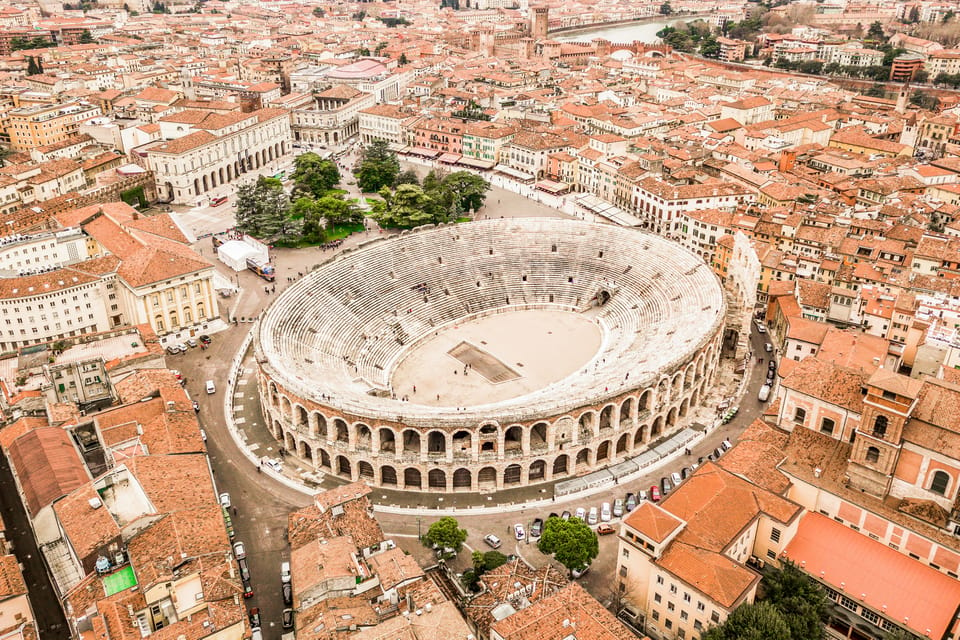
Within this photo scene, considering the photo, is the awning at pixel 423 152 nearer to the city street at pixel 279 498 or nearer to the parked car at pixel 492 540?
the city street at pixel 279 498

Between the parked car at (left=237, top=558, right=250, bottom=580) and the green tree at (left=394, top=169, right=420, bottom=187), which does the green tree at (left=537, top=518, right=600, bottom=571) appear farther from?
the green tree at (left=394, top=169, right=420, bottom=187)

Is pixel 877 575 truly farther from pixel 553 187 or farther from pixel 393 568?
pixel 553 187

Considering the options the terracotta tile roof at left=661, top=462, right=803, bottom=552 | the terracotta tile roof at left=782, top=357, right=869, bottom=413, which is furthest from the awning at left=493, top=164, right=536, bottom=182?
the terracotta tile roof at left=661, top=462, right=803, bottom=552

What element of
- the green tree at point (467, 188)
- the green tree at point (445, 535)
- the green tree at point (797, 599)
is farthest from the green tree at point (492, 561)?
the green tree at point (467, 188)

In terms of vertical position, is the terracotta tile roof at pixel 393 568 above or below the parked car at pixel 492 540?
above

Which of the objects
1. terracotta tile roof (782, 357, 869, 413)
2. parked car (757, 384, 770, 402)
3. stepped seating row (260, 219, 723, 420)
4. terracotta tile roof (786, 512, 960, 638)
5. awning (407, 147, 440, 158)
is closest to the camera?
terracotta tile roof (786, 512, 960, 638)

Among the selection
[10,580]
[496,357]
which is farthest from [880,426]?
[10,580]
